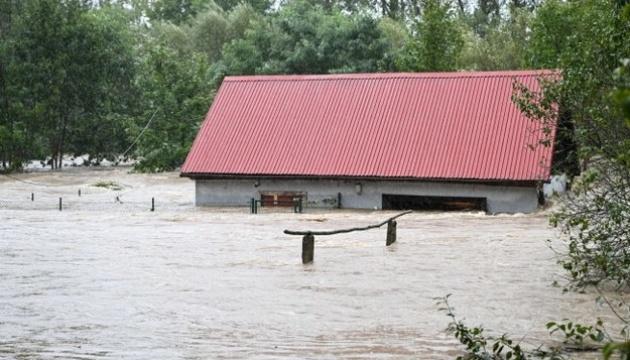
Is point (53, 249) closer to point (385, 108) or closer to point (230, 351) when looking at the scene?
point (230, 351)

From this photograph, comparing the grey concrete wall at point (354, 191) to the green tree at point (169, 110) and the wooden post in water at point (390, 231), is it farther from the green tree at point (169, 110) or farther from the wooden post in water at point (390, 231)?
the green tree at point (169, 110)

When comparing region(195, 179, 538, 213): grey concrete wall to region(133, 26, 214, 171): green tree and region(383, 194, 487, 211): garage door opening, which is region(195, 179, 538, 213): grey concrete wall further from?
region(133, 26, 214, 171): green tree

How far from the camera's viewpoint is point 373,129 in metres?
34.9

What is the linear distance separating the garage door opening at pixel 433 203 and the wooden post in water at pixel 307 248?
1441 centimetres

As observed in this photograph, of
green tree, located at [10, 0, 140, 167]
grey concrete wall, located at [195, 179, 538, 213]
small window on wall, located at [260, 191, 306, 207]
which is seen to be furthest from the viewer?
green tree, located at [10, 0, 140, 167]

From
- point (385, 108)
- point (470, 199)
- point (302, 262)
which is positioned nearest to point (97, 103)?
point (385, 108)

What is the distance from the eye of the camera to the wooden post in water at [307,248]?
18266 mm

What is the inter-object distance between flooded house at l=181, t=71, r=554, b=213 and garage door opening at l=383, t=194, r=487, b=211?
0.04 m

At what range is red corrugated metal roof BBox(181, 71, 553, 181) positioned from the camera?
105 feet

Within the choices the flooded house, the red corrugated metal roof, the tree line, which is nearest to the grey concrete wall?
the flooded house

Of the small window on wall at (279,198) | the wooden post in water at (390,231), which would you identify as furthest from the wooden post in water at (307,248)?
the small window on wall at (279,198)

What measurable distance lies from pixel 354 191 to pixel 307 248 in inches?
587

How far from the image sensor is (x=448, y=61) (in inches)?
1847

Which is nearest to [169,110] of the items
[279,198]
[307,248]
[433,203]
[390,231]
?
[279,198]
